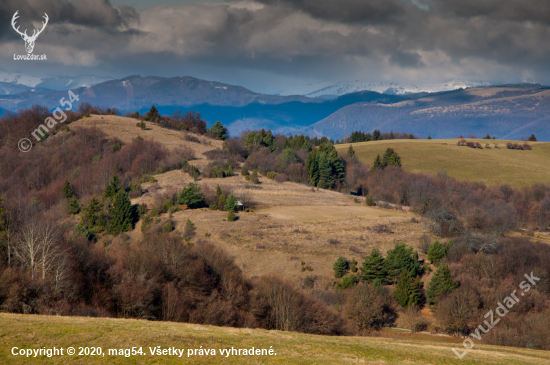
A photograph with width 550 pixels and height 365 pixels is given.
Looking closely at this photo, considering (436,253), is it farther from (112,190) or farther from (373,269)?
(112,190)

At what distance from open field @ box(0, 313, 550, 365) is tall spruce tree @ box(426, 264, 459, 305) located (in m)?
29.8

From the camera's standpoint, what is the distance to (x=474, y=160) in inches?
4916

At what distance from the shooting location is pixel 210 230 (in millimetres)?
64375

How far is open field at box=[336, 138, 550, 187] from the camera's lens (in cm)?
11019

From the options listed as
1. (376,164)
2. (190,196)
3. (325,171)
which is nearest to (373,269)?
(190,196)

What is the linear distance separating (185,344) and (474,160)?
131954 millimetres

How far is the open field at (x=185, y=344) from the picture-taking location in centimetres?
1342

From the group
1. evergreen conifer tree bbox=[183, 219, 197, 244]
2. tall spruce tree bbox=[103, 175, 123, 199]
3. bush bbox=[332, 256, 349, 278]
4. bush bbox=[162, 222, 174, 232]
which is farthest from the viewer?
tall spruce tree bbox=[103, 175, 123, 199]

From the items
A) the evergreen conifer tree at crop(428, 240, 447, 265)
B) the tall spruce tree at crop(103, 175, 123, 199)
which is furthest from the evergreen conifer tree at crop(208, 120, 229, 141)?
the evergreen conifer tree at crop(428, 240, 447, 265)

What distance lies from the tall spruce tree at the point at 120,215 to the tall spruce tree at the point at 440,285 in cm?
5125

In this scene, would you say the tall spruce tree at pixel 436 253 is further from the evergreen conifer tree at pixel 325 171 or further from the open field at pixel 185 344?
the evergreen conifer tree at pixel 325 171

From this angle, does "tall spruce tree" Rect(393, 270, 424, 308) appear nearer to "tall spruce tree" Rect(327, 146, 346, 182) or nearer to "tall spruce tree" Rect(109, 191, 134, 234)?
"tall spruce tree" Rect(109, 191, 134, 234)

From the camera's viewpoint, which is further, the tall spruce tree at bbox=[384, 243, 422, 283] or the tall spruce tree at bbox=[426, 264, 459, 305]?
the tall spruce tree at bbox=[384, 243, 422, 283]

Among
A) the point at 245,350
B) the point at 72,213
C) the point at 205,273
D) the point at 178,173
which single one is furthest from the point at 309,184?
the point at 245,350
